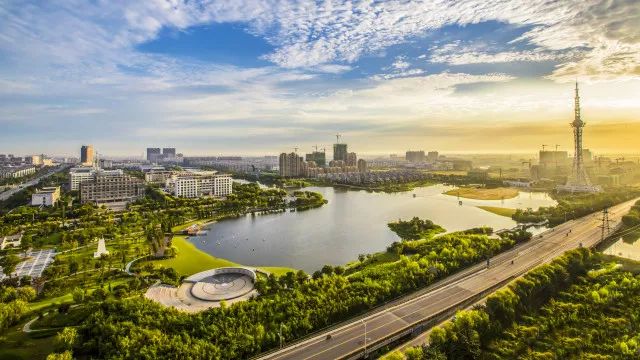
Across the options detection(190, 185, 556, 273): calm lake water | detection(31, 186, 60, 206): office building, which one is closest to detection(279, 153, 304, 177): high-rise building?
detection(190, 185, 556, 273): calm lake water

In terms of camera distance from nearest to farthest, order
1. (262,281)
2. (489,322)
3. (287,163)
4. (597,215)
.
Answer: (489,322) → (262,281) → (597,215) → (287,163)

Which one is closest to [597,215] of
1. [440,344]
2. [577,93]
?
[577,93]

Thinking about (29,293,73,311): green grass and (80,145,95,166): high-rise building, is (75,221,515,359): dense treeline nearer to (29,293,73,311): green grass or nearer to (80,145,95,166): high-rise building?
(29,293,73,311): green grass

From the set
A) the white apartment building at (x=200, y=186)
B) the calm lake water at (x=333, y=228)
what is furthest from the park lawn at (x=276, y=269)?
the white apartment building at (x=200, y=186)

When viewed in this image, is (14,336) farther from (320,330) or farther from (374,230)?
(374,230)

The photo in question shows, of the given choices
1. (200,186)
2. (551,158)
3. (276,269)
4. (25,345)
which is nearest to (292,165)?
(200,186)

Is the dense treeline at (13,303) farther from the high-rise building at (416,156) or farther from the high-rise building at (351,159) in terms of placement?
the high-rise building at (416,156)

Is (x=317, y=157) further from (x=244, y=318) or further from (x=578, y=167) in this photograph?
(x=244, y=318)
